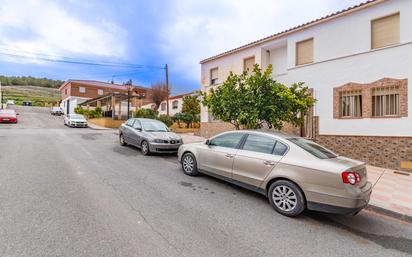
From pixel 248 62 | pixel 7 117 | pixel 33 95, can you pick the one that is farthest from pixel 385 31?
pixel 33 95

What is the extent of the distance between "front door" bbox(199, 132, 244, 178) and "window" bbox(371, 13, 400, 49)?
7645 mm

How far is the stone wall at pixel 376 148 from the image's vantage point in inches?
312

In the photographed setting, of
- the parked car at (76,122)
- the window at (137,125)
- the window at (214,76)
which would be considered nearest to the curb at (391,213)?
the window at (137,125)

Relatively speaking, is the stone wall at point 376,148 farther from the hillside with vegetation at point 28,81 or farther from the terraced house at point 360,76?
the hillside with vegetation at point 28,81

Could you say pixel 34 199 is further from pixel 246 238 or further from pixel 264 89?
pixel 264 89

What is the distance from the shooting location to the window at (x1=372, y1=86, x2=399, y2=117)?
8188 mm

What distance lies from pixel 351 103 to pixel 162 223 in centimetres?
941

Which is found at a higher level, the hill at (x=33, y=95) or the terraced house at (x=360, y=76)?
the hill at (x=33, y=95)

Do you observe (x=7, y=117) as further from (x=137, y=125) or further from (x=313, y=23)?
(x=313, y=23)

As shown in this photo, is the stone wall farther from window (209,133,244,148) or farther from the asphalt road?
window (209,133,244,148)

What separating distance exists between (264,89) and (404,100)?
17.0ft

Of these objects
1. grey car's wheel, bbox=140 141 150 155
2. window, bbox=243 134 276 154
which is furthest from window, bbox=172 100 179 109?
window, bbox=243 134 276 154

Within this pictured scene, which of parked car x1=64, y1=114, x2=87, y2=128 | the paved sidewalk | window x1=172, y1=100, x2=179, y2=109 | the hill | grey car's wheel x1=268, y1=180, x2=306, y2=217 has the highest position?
the hill

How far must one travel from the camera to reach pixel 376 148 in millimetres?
8531
